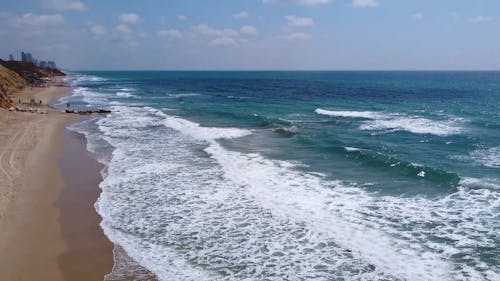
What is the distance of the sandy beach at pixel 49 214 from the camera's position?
12.1 meters

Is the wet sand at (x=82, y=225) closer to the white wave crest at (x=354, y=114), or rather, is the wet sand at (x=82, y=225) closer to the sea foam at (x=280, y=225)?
the sea foam at (x=280, y=225)

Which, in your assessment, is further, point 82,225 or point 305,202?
point 305,202

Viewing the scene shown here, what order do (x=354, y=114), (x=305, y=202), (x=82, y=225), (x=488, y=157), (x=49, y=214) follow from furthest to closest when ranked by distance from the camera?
(x=354, y=114) → (x=488, y=157) → (x=305, y=202) → (x=49, y=214) → (x=82, y=225)

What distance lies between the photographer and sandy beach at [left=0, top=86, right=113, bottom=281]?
12.1 metres

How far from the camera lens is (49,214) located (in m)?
16.1

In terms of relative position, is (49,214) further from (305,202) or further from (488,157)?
(488,157)

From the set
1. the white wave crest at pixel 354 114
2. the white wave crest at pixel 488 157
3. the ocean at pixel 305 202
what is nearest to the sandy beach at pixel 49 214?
the ocean at pixel 305 202

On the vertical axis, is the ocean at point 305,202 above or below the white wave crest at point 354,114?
below

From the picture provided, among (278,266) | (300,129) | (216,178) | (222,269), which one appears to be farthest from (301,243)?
(300,129)

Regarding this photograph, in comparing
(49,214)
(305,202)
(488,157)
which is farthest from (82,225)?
(488,157)

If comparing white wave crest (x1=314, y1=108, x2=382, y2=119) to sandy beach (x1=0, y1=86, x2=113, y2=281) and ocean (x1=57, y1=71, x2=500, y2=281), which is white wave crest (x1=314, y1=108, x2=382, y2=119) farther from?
sandy beach (x1=0, y1=86, x2=113, y2=281)

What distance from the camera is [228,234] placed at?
14.3 meters

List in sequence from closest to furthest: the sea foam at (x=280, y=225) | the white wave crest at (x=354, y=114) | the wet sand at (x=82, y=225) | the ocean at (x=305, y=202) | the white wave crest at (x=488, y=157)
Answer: the wet sand at (x=82, y=225), the sea foam at (x=280, y=225), the ocean at (x=305, y=202), the white wave crest at (x=488, y=157), the white wave crest at (x=354, y=114)

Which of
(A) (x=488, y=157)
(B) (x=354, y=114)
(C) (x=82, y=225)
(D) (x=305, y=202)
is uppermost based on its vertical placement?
(B) (x=354, y=114)
